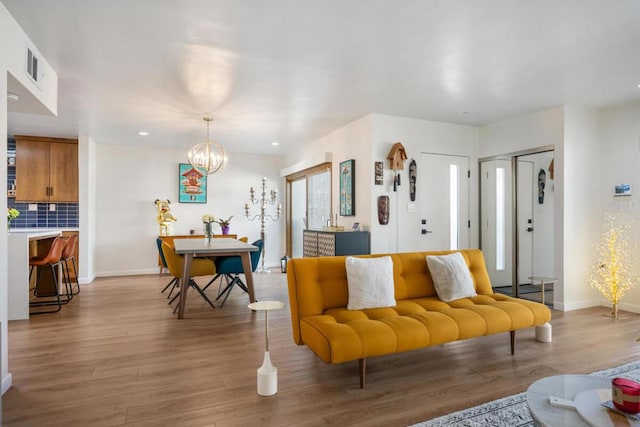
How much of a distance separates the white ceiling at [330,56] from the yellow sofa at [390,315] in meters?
1.75

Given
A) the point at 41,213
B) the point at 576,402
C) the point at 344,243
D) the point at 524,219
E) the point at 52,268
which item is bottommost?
the point at 576,402

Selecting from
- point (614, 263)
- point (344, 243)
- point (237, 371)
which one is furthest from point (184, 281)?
point (614, 263)

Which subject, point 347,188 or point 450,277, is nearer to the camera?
point 450,277

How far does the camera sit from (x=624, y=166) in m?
4.41

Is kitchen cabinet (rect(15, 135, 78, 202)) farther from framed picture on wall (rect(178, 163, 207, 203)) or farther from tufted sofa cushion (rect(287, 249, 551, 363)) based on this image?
tufted sofa cushion (rect(287, 249, 551, 363))

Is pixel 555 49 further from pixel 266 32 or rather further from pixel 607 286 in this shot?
pixel 607 286

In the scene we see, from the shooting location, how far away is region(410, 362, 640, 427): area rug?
76.6 inches

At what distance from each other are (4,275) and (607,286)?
236 inches

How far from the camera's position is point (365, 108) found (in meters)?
4.65

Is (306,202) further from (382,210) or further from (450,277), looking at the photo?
(450,277)

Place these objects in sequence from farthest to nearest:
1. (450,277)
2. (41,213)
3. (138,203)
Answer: (138,203) < (41,213) < (450,277)

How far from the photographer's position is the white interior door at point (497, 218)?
5355mm

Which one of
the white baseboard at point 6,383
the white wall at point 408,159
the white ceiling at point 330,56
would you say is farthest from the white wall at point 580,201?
the white baseboard at point 6,383

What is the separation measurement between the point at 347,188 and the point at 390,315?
2933 millimetres
